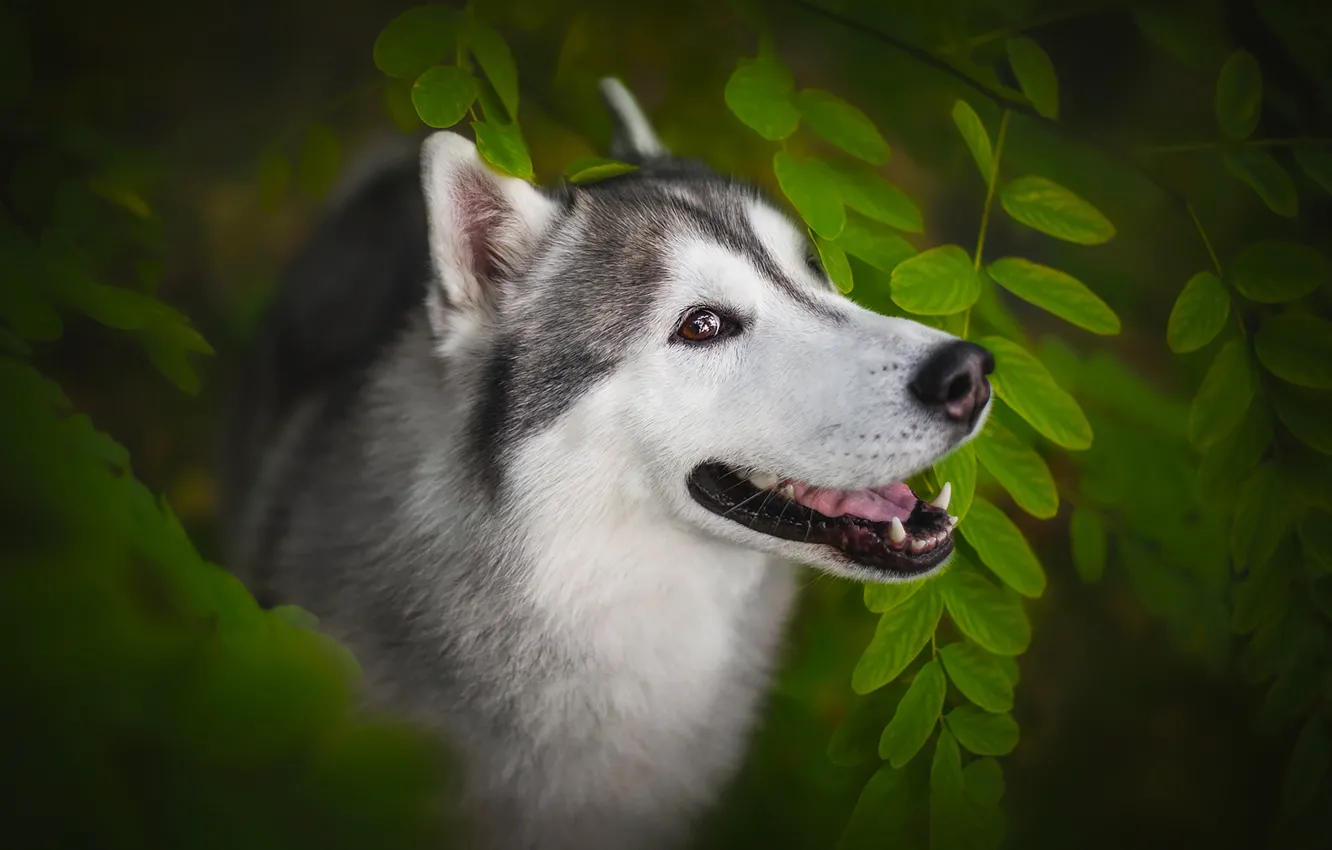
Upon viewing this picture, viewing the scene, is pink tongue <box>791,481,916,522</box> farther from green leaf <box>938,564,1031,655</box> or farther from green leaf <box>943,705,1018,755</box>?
green leaf <box>943,705,1018,755</box>

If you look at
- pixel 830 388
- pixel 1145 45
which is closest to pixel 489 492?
pixel 830 388

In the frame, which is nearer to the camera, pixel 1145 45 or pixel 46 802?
pixel 46 802

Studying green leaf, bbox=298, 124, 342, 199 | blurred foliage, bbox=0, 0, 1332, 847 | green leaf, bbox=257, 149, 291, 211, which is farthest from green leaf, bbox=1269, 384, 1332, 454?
green leaf, bbox=257, 149, 291, 211

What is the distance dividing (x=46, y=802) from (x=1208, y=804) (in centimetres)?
300

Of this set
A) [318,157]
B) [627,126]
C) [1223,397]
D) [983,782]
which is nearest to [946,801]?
[983,782]

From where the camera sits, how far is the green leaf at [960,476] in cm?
187

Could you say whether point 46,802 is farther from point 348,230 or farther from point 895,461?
point 348,230

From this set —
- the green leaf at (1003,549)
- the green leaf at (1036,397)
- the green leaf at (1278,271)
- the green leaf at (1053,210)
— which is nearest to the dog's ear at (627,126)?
the green leaf at (1053,210)

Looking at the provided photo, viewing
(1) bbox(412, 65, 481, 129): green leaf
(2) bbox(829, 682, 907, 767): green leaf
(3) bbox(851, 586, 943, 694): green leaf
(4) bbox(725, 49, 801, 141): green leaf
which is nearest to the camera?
(1) bbox(412, 65, 481, 129): green leaf

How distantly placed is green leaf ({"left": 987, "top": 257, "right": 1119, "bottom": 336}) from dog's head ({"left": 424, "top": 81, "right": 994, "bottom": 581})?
240 mm

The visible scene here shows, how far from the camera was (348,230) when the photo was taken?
3469 mm

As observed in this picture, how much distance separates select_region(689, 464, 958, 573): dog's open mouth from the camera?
187 cm

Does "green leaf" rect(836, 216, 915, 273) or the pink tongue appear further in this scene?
the pink tongue

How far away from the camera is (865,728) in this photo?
2123mm
